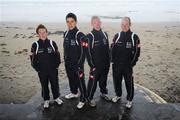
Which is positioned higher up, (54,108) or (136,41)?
(136,41)

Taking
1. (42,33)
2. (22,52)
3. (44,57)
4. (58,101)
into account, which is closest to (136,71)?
(58,101)

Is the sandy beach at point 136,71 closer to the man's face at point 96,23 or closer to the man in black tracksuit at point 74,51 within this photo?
the man in black tracksuit at point 74,51

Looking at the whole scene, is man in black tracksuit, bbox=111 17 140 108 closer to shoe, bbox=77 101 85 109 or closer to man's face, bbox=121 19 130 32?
man's face, bbox=121 19 130 32

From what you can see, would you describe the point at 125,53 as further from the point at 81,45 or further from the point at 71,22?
the point at 71,22

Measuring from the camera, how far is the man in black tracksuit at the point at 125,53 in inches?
203

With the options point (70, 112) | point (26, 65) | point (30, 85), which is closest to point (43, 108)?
point (70, 112)

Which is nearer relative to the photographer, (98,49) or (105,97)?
(98,49)

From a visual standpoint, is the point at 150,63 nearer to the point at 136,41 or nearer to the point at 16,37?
the point at 136,41

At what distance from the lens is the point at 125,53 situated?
5191 mm

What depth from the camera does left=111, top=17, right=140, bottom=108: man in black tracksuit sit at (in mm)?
5164

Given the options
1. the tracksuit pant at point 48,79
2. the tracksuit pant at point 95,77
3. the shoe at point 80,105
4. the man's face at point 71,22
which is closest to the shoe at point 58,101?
the tracksuit pant at point 48,79

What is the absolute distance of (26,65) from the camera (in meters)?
12.1

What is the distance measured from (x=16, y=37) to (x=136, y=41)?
1444cm

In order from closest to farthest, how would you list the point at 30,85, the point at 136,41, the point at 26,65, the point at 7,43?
the point at 136,41 < the point at 30,85 < the point at 26,65 < the point at 7,43
